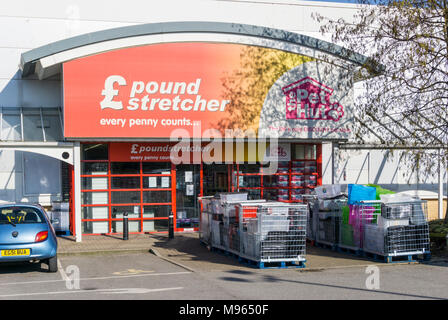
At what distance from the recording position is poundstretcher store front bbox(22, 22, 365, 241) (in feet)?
51.6

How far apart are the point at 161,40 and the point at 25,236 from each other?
25.9 ft

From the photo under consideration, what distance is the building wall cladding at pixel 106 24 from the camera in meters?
18.4

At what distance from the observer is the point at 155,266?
12.0 metres

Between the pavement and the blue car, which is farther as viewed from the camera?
the pavement

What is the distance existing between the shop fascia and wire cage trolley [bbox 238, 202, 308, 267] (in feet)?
19.8

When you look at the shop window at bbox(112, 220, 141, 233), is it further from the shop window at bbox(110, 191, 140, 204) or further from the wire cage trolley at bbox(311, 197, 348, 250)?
the wire cage trolley at bbox(311, 197, 348, 250)

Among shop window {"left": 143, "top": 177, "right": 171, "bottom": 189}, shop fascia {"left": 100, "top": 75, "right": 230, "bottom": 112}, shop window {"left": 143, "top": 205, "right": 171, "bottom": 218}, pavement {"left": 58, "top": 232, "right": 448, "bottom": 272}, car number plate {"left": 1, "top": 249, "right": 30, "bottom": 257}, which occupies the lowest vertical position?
pavement {"left": 58, "top": 232, "right": 448, "bottom": 272}

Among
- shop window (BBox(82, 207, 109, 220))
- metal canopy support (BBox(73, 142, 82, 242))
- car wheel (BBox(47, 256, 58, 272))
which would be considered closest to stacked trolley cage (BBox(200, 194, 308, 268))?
car wheel (BBox(47, 256, 58, 272))

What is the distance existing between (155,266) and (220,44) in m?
7.83

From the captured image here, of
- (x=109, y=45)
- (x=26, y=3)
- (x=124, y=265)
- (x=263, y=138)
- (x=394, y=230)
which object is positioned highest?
(x=26, y=3)

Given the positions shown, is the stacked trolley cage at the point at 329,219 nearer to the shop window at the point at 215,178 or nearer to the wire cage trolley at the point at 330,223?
the wire cage trolley at the point at 330,223

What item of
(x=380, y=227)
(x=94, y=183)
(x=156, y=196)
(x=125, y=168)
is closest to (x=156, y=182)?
(x=156, y=196)
